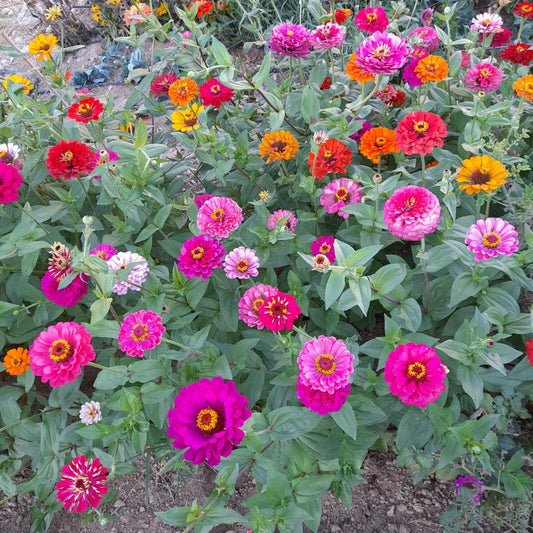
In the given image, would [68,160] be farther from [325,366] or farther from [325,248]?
[325,366]

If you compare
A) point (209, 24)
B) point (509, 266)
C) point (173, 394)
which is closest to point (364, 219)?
point (509, 266)

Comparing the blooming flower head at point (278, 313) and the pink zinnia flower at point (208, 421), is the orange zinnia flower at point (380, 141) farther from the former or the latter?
the pink zinnia flower at point (208, 421)

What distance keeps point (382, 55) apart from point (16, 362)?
201 centimetres

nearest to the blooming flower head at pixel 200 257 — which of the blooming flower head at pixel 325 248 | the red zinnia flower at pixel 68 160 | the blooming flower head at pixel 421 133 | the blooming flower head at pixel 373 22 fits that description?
the blooming flower head at pixel 325 248

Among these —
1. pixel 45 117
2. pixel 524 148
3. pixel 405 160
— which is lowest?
pixel 524 148

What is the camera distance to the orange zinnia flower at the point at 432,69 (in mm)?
2154

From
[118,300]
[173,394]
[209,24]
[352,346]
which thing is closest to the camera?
[352,346]

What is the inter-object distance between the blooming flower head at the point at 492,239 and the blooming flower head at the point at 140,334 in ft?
3.51

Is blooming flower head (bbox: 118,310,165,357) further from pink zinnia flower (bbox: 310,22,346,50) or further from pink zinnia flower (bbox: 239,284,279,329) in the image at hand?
pink zinnia flower (bbox: 310,22,346,50)

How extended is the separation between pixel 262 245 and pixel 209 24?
13.5 feet

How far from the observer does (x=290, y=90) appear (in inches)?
111

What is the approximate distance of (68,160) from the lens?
2146 mm

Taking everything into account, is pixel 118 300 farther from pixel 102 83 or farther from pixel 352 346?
pixel 102 83

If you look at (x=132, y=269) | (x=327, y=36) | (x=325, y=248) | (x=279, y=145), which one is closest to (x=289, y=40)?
(x=327, y=36)
